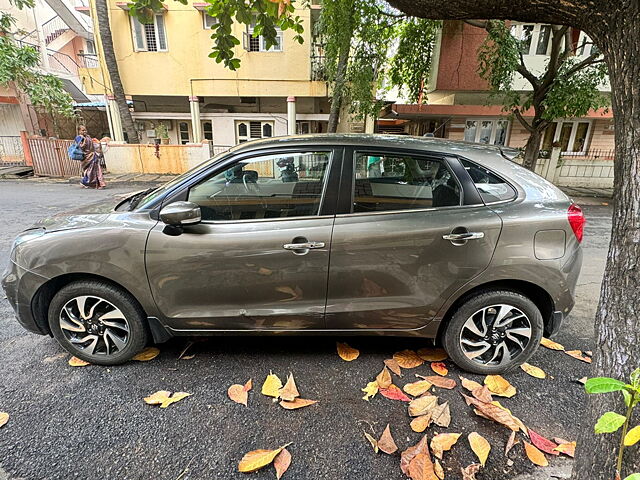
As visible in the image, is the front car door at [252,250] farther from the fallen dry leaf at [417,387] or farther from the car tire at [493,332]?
the car tire at [493,332]

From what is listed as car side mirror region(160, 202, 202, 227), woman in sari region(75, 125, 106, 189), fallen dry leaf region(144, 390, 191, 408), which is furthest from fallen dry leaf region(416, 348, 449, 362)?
woman in sari region(75, 125, 106, 189)

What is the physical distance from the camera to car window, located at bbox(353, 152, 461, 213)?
238cm

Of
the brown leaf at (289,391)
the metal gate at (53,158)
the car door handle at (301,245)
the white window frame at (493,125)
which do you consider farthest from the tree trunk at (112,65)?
the brown leaf at (289,391)

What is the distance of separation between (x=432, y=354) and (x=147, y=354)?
229 cm

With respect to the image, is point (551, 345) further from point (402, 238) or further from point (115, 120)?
point (115, 120)

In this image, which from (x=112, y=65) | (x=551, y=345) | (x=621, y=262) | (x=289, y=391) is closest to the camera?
(x=621, y=262)

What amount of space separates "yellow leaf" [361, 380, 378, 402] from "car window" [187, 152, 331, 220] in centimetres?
127

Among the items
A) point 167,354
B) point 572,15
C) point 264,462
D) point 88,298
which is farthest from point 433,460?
point 88,298

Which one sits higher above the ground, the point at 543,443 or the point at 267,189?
the point at 267,189

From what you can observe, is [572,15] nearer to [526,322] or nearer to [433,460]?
[526,322]

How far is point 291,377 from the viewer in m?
2.46

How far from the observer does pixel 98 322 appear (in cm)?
248

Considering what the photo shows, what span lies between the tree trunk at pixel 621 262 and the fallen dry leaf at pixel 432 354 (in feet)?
4.14

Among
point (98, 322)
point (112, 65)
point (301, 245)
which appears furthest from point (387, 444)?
point (112, 65)
